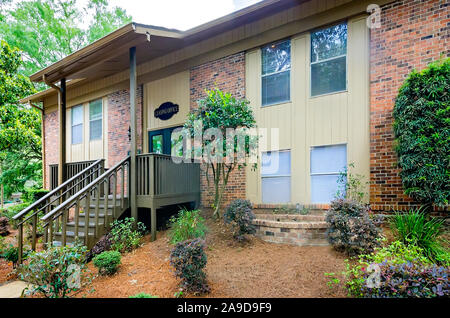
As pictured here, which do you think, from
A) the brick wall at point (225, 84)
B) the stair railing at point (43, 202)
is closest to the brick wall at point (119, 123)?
the stair railing at point (43, 202)

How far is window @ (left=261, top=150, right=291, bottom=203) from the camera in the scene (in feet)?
19.9

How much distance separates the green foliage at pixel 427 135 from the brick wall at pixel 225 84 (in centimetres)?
354

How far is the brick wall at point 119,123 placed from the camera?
A: 28.3 feet

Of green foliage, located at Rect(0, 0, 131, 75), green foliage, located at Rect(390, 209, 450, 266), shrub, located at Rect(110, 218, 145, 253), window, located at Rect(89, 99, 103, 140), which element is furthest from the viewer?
green foliage, located at Rect(0, 0, 131, 75)

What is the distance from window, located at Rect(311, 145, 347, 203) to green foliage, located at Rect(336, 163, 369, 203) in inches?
4.2

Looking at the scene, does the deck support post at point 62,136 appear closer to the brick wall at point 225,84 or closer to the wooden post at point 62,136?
the wooden post at point 62,136

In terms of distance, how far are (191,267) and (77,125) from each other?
9892 millimetres

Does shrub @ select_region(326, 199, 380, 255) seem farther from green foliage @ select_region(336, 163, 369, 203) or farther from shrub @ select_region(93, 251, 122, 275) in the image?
shrub @ select_region(93, 251, 122, 275)

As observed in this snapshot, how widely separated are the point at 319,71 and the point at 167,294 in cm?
543

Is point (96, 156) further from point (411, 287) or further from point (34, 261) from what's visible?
point (411, 287)

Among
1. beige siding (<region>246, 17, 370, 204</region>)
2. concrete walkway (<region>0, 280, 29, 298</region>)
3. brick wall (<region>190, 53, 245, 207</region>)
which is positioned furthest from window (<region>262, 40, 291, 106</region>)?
concrete walkway (<region>0, 280, 29, 298</region>)

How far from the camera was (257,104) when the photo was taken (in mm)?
6477

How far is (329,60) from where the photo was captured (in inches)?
223
